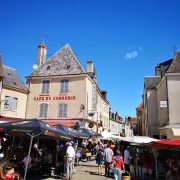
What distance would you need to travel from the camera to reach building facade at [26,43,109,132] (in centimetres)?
2181

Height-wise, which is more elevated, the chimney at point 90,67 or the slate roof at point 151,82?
the chimney at point 90,67

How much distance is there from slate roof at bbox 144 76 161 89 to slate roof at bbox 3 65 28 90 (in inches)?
561

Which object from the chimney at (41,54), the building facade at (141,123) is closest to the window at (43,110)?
the chimney at (41,54)

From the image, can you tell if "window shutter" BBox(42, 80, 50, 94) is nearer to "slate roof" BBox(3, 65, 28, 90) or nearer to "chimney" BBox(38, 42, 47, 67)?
"slate roof" BBox(3, 65, 28, 90)

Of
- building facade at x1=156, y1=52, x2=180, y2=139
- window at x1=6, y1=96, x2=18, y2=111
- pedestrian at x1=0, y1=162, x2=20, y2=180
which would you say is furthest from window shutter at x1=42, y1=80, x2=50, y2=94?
pedestrian at x1=0, y1=162, x2=20, y2=180

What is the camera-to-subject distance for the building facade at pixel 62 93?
2181 cm

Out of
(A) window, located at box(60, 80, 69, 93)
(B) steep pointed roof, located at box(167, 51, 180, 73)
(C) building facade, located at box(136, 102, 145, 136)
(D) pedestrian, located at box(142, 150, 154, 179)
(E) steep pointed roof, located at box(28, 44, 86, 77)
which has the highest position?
(E) steep pointed roof, located at box(28, 44, 86, 77)

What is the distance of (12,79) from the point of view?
23.0 meters

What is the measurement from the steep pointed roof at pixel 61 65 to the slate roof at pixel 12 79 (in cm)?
153

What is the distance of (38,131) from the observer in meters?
7.42

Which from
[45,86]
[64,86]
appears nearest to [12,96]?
[45,86]

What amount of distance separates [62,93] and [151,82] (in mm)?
11012

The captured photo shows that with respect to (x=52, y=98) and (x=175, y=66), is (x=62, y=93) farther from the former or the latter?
(x=175, y=66)

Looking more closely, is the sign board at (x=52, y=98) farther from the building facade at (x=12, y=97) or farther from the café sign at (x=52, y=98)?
the building facade at (x=12, y=97)
